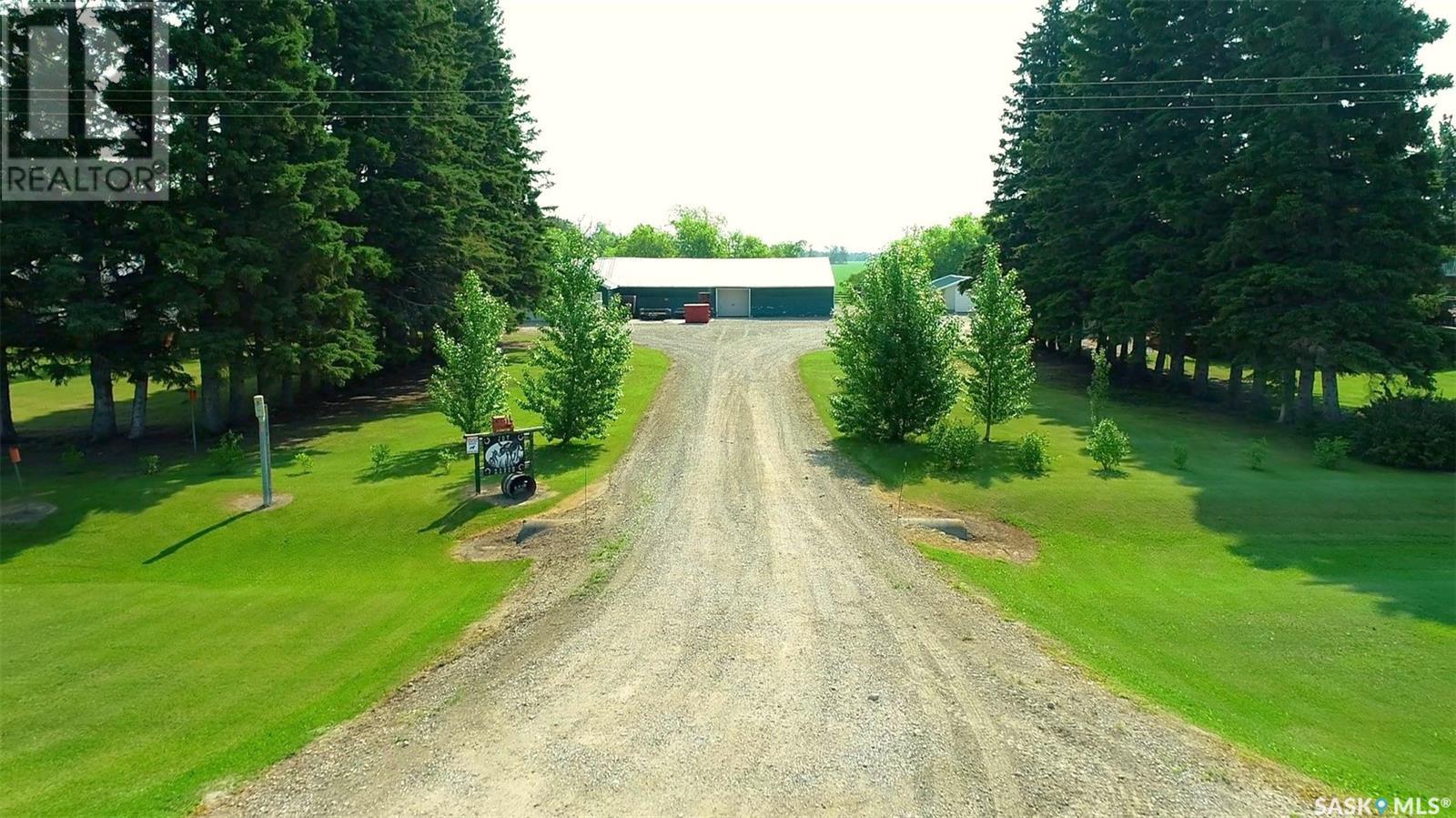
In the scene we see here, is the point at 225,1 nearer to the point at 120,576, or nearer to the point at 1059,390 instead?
the point at 120,576

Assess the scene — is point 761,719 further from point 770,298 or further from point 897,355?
point 770,298

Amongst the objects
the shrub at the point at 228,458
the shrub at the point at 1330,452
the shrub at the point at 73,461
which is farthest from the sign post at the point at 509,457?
the shrub at the point at 1330,452

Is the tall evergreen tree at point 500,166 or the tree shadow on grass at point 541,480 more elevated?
the tall evergreen tree at point 500,166

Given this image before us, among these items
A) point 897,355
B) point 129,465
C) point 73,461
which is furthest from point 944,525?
point 73,461

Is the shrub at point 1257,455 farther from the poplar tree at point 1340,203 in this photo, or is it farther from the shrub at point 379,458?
the shrub at point 379,458

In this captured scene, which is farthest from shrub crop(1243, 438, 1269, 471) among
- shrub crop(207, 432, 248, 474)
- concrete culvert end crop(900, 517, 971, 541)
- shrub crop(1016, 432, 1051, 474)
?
shrub crop(207, 432, 248, 474)

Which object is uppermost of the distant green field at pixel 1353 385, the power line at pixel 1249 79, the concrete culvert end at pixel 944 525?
the power line at pixel 1249 79
